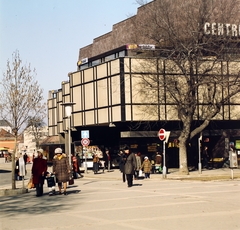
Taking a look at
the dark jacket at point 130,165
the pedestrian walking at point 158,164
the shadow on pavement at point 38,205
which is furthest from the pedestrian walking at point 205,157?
the shadow on pavement at point 38,205

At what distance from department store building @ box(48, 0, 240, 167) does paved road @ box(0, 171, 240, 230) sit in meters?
19.3

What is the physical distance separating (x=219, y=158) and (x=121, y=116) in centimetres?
975

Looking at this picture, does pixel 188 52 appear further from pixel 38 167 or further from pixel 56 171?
pixel 56 171

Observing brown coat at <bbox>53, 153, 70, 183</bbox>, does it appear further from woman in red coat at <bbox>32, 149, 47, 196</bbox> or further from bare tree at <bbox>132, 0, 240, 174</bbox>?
bare tree at <bbox>132, 0, 240, 174</bbox>

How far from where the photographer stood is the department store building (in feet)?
138

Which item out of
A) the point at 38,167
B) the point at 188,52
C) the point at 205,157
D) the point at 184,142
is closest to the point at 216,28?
the point at 188,52

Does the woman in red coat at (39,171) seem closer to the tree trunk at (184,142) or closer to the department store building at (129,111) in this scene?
the tree trunk at (184,142)

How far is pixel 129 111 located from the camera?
42281 mm

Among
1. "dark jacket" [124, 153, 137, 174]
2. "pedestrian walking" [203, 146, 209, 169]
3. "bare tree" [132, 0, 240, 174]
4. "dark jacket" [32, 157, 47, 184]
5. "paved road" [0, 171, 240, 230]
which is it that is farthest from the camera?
"pedestrian walking" [203, 146, 209, 169]

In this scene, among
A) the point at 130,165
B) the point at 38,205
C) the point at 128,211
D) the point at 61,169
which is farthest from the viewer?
the point at 130,165

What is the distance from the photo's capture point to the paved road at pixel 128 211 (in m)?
12.0

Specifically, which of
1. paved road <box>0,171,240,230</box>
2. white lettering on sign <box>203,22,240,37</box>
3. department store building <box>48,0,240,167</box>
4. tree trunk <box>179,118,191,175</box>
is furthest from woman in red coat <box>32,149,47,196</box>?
white lettering on sign <box>203,22,240,37</box>

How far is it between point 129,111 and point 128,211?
28.0 metres

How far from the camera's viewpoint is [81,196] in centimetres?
1981
